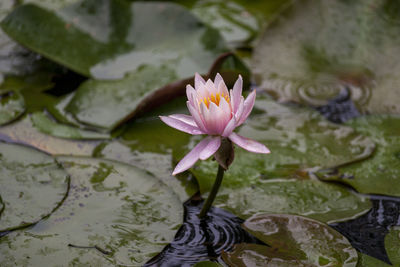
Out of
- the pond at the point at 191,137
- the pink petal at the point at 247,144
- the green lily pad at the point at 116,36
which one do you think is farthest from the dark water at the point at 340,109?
the pink petal at the point at 247,144

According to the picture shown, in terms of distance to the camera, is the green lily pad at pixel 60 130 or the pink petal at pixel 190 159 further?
the green lily pad at pixel 60 130

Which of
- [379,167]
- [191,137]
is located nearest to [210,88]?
[191,137]

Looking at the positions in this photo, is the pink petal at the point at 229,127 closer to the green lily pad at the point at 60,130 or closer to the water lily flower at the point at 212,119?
the water lily flower at the point at 212,119

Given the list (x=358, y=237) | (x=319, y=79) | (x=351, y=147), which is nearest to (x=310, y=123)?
(x=351, y=147)

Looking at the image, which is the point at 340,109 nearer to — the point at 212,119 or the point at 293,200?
the point at 293,200

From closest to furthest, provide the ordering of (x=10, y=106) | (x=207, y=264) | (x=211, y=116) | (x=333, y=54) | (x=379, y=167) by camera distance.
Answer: (x=211, y=116) → (x=207, y=264) → (x=379, y=167) → (x=10, y=106) → (x=333, y=54)
